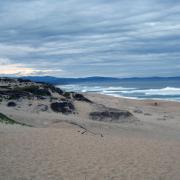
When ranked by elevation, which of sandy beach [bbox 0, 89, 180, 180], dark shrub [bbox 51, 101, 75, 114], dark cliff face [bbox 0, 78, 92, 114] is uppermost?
dark cliff face [bbox 0, 78, 92, 114]

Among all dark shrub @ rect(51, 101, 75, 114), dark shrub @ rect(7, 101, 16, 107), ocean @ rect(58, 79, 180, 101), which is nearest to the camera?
dark shrub @ rect(7, 101, 16, 107)

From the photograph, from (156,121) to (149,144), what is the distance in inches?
389

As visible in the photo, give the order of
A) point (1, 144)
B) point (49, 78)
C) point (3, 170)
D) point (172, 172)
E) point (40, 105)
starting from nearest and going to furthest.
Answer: point (3, 170), point (172, 172), point (1, 144), point (40, 105), point (49, 78)

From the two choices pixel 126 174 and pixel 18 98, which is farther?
pixel 18 98

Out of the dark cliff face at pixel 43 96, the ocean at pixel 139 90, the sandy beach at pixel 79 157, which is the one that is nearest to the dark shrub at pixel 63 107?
the dark cliff face at pixel 43 96

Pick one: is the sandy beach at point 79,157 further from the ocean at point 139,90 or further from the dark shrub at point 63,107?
the ocean at point 139,90

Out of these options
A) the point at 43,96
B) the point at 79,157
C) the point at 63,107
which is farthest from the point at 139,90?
the point at 79,157

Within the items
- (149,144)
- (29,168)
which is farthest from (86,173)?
(149,144)

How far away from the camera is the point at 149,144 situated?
51.5 ft

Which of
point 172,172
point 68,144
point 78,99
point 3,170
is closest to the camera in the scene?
point 3,170

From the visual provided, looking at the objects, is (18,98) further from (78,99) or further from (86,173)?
(86,173)

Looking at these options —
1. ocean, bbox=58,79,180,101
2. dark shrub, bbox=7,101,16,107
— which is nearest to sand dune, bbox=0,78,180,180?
dark shrub, bbox=7,101,16,107

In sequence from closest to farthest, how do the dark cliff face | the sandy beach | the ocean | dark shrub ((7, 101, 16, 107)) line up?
the sandy beach
dark shrub ((7, 101, 16, 107))
the dark cliff face
the ocean

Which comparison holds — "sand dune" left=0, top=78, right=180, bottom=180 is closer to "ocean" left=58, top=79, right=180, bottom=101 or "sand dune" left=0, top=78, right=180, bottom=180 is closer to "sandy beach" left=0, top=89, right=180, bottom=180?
"sandy beach" left=0, top=89, right=180, bottom=180
